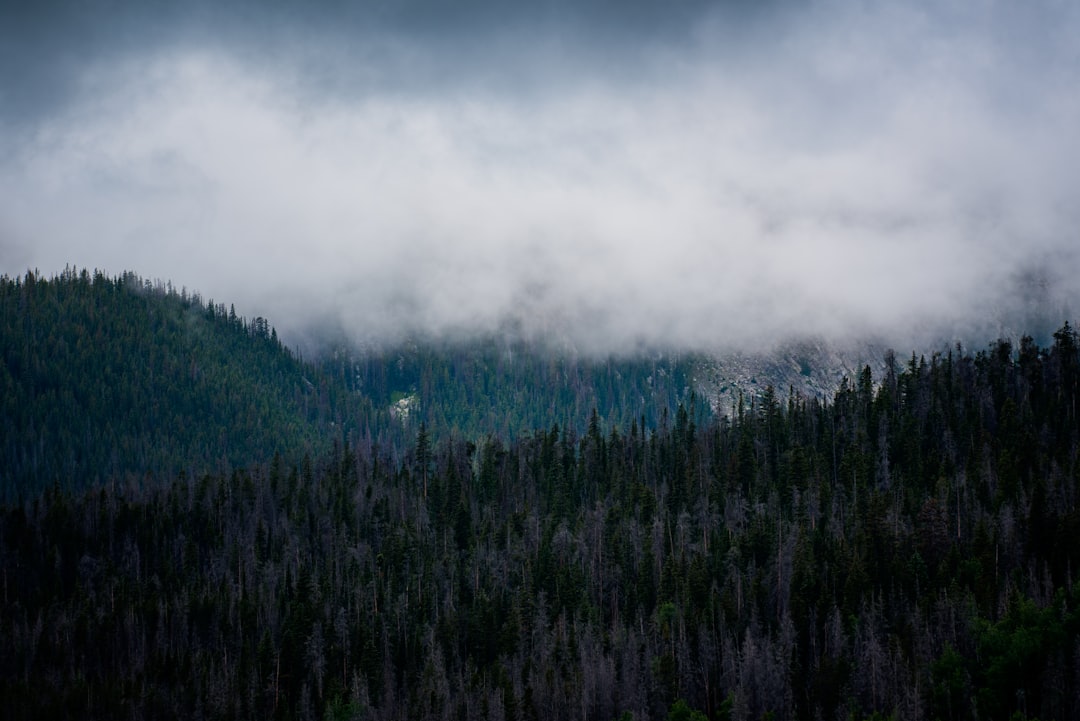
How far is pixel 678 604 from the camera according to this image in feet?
516

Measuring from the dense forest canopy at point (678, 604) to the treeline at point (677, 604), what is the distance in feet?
1.34

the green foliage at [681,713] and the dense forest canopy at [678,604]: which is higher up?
the dense forest canopy at [678,604]

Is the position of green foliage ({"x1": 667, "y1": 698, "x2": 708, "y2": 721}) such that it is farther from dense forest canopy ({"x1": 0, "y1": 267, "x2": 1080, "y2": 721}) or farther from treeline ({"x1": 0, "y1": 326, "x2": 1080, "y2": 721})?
treeline ({"x1": 0, "y1": 326, "x2": 1080, "y2": 721})

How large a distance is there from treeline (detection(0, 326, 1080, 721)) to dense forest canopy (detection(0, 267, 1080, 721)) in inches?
16.1

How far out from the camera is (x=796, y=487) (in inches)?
7165

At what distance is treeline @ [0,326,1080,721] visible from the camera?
427 feet

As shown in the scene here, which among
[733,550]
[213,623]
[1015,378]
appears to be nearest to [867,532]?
[733,550]

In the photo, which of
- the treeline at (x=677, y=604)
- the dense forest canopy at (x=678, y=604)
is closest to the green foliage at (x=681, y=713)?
the dense forest canopy at (x=678, y=604)

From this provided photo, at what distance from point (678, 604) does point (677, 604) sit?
13cm

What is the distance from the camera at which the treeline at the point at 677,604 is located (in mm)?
130000

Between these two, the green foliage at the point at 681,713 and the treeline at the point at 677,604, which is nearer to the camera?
the green foliage at the point at 681,713

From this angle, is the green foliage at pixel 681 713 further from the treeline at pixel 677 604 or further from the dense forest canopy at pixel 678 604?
the treeline at pixel 677 604

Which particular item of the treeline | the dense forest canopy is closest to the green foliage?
the dense forest canopy

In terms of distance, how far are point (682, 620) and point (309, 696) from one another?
4704 centimetres
